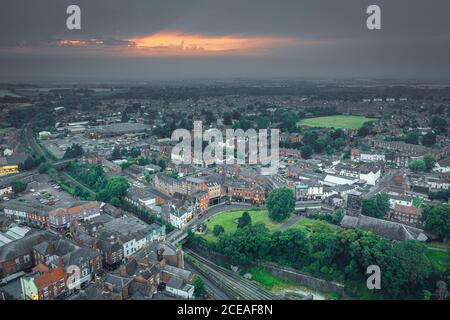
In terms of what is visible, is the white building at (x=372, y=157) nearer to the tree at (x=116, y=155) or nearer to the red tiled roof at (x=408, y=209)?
the red tiled roof at (x=408, y=209)

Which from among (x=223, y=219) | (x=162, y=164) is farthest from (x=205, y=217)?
(x=162, y=164)

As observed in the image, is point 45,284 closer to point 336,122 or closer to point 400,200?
point 400,200

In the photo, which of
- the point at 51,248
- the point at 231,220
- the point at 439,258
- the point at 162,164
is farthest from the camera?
the point at 162,164

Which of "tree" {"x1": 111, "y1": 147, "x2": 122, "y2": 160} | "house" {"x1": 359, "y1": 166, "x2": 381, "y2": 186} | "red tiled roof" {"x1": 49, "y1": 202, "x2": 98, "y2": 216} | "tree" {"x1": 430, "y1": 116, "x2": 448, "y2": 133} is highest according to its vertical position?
"tree" {"x1": 430, "y1": 116, "x2": 448, "y2": 133}

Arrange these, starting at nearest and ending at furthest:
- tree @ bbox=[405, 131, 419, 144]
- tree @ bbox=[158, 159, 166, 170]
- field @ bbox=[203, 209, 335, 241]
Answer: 1. field @ bbox=[203, 209, 335, 241]
2. tree @ bbox=[158, 159, 166, 170]
3. tree @ bbox=[405, 131, 419, 144]

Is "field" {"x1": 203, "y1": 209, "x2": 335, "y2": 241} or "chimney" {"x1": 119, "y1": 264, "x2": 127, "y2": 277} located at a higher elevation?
"chimney" {"x1": 119, "y1": 264, "x2": 127, "y2": 277}

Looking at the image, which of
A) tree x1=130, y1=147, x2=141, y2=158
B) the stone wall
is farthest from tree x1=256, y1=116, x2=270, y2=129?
the stone wall

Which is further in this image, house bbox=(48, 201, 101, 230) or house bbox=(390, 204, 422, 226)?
house bbox=(390, 204, 422, 226)

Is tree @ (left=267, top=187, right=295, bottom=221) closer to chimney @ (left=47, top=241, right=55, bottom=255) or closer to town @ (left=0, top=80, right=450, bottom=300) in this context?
town @ (left=0, top=80, right=450, bottom=300)
